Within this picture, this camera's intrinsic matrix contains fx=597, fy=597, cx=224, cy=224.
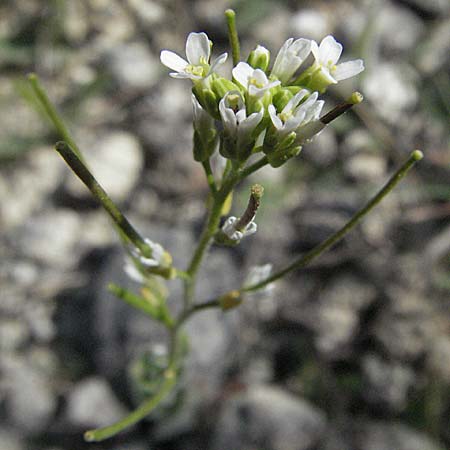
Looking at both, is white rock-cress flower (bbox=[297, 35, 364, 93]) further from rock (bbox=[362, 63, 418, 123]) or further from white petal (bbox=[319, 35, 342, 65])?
rock (bbox=[362, 63, 418, 123])

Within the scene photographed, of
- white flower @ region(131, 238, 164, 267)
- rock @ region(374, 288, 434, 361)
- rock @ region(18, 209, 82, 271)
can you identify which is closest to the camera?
white flower @ region(131, 238, 164, 267)

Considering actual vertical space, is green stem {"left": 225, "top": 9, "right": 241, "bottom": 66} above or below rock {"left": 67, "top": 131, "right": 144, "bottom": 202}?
above

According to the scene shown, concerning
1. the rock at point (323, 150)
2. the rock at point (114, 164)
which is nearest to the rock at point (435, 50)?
the rock at point (323, 150)

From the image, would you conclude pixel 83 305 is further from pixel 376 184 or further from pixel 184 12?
pixel 184 12

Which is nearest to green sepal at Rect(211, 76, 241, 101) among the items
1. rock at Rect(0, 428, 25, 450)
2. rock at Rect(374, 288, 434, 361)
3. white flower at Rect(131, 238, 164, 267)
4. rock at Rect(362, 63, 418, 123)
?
white flower at Rect(131, 238, 164, 267)

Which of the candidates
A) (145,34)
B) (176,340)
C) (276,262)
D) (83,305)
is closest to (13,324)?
(83,305)

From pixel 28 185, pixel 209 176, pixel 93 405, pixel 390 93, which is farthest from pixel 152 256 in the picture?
pixel 390 93

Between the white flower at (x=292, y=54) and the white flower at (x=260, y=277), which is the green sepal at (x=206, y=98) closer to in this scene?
the white flower at (x=292, y=54)
